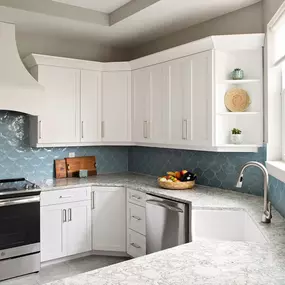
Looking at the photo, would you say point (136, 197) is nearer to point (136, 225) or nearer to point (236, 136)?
point (136, 225)

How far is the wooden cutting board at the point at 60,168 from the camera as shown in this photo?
13.5 ft

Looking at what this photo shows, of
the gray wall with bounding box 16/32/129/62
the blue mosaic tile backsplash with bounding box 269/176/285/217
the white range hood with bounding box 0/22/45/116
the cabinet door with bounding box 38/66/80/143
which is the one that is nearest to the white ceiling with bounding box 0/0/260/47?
the gray wall with bounding box 16/32/129/62

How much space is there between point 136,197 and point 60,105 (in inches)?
55.2

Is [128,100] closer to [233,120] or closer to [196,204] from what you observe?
[233,120]

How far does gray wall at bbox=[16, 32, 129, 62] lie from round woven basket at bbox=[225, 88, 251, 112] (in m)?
2.09

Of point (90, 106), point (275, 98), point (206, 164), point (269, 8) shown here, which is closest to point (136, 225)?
point (206, 164)

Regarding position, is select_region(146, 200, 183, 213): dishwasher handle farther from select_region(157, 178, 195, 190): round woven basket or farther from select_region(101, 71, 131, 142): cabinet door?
select_region(101, 71, 131, 142): cabinet door

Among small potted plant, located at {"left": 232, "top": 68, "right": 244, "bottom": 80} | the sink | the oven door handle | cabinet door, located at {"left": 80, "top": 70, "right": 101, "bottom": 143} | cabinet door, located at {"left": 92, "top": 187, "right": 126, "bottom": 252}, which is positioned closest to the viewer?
the sink

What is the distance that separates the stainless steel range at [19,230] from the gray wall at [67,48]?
1730mm

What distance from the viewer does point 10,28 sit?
346 centimetres

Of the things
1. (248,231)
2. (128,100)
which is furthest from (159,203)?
(128,100)

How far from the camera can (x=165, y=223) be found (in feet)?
10.2

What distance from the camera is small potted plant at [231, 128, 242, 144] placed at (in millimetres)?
3059

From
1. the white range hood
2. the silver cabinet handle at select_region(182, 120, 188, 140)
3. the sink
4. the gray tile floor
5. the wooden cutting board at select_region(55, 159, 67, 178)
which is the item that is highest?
the white range hood
